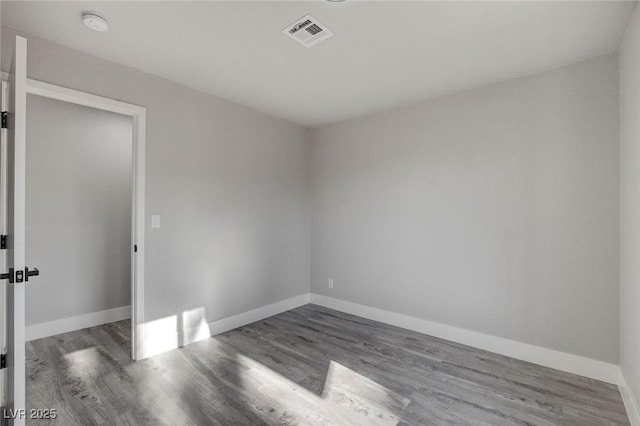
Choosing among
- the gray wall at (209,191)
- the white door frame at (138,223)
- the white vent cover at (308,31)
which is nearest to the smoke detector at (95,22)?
the gray wall at (209,191)

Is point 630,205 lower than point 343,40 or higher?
lower

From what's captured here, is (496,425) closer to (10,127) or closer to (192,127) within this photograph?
(10,127)

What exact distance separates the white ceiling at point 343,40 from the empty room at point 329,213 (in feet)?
0.07

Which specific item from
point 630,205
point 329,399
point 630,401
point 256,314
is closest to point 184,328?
→ point 256,314

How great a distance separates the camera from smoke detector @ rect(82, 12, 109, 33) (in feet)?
6.64

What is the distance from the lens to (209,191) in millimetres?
3385

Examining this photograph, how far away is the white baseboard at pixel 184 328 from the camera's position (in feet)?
9.48

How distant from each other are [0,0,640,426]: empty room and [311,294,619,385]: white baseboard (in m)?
0.02

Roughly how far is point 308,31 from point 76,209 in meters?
3.37

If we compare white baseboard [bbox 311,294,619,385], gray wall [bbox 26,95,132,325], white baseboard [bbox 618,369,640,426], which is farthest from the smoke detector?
white baseboard [bbox 618,369,640,426]

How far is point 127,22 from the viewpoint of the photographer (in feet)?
6.89

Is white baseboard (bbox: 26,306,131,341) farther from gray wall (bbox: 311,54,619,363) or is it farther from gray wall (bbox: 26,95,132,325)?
gray wall (bbox: 311,54,619,363)

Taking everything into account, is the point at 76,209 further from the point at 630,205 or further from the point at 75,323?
the point at 630,205

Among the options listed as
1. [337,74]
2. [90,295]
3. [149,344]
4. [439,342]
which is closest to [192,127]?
[337,74]
